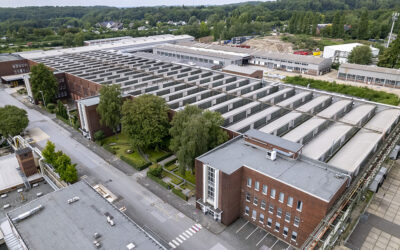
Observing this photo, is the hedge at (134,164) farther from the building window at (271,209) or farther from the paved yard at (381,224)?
the paved yard at (381,224)

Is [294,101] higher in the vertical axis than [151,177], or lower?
higher

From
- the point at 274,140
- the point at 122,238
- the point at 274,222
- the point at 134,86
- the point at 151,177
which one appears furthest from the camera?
the point at 134,86

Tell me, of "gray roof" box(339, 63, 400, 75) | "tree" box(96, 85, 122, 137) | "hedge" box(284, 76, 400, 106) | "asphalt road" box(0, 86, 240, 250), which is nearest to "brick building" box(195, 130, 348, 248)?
"asphalt road" box(0, 86, 240, 250)

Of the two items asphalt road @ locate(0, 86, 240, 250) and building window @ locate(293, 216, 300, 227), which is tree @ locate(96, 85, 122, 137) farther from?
building window @ locate(293, 216, 300, 227)

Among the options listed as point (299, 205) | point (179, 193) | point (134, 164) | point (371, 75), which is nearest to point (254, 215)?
point (299, 205)

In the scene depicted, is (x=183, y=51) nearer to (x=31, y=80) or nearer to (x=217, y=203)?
(x=31, y=80)

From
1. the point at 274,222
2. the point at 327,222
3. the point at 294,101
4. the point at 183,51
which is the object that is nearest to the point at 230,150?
the point at 274,222

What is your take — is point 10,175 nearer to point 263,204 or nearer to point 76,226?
point 76,226

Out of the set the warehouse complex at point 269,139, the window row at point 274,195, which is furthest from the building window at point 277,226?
the window row at point 274,195
